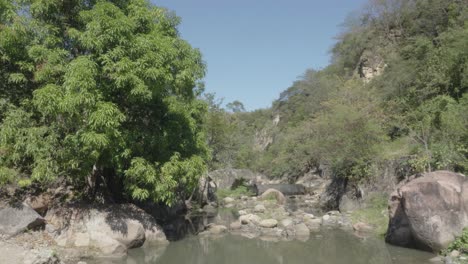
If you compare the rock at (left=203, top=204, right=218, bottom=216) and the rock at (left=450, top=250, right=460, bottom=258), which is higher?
the rock at (left=203, top=204, right=218, bottom=216)

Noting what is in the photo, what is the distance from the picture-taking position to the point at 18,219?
12.6 meters

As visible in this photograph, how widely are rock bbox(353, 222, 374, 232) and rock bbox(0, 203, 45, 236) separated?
12.7 metres

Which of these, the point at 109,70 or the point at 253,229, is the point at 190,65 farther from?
the point at 253,229

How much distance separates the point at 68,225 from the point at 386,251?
10952 mm

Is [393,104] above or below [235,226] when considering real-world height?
above

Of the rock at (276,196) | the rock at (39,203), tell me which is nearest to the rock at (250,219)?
the rock at (276,196)

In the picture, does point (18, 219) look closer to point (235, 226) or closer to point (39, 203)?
point (39, 203)

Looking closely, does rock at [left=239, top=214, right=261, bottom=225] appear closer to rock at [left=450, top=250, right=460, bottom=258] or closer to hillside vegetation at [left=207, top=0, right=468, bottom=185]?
hillside vegetation at [left=207, top=0, right=468, bottom=185]

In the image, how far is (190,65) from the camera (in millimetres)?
14664

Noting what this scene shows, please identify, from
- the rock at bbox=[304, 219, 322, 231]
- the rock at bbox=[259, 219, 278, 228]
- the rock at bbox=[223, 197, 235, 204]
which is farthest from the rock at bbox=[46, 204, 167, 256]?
the rock at bbox=[223, 197, 235, 204]

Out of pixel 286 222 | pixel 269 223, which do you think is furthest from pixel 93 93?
pixel 286 222

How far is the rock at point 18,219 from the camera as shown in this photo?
12281mm

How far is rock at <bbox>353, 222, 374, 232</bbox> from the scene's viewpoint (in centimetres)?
1698

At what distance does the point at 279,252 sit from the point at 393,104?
14.8m
